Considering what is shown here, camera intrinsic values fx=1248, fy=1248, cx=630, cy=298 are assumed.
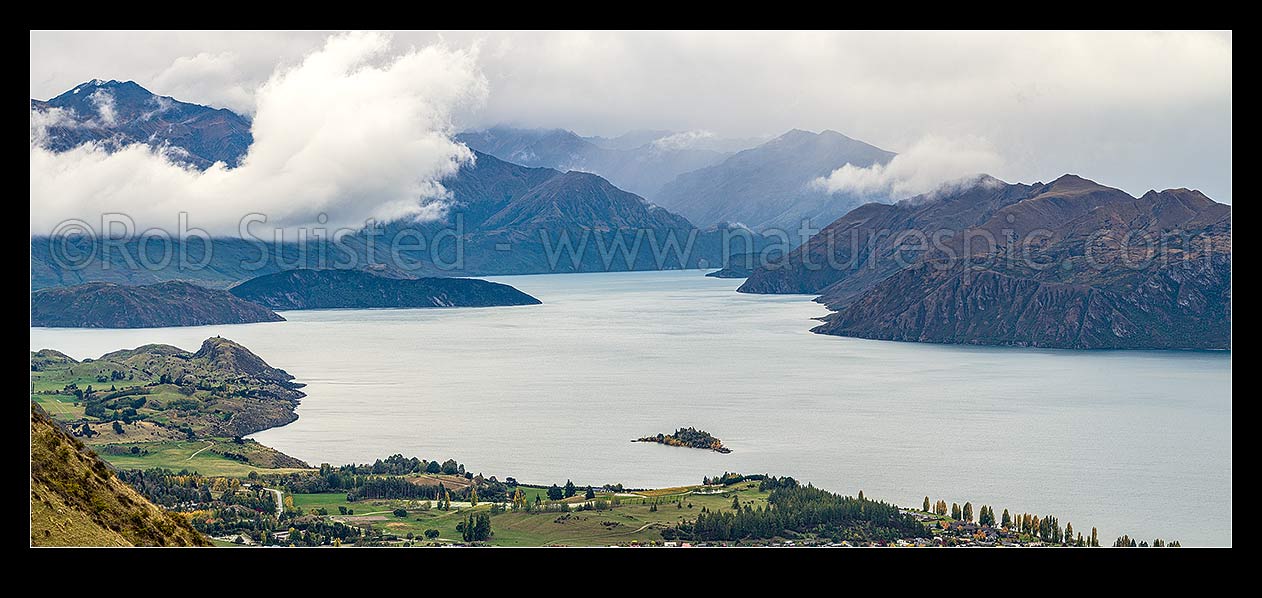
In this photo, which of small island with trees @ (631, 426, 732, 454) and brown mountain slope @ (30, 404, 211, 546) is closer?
brown mountain slope @ (30, 404, 211, 546)

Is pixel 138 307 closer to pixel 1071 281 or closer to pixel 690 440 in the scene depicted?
pixel 690 440

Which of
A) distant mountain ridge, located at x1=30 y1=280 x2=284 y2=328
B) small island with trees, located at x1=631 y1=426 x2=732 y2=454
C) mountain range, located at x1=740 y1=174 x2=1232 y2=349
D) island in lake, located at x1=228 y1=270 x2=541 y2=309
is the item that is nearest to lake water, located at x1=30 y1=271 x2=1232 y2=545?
small island with trees, located at x1=631 y1=426 x2=732 y2=454

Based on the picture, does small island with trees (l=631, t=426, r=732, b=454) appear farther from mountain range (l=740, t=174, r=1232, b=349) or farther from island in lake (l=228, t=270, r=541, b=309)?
island in lake (l=228, t=270, r=541, b=309)

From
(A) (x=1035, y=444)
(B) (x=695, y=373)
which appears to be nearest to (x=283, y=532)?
(A) (x=1035, y=444)

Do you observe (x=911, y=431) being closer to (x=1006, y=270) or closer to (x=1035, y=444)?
(x=1035, y=444)

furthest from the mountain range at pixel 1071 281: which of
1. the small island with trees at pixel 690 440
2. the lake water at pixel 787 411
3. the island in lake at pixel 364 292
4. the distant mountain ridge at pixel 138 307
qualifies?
the distant mountain ridge at pixel 138 307

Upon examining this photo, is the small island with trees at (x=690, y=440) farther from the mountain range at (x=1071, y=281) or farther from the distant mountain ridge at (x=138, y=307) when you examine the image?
the distant mountain ridge at (x=138, y=307)

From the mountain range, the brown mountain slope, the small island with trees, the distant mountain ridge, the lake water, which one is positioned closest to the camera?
the brown mountain slope
